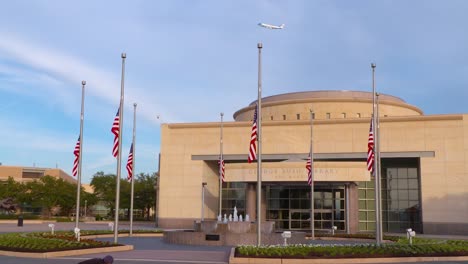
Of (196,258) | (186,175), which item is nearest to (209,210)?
(186,175)

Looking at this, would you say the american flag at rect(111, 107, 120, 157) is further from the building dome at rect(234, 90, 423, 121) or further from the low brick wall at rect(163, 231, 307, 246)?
the building dome at rect(234, 90, 423, 121)

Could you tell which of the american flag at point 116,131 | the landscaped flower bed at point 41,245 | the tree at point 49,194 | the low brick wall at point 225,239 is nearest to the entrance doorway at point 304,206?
the low brick wall at point 225,239

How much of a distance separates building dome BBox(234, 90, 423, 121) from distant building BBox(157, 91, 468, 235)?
0.12 m

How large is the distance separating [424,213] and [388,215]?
15.4 ft

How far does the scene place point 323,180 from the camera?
47.4 m

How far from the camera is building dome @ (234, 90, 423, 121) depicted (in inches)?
2375

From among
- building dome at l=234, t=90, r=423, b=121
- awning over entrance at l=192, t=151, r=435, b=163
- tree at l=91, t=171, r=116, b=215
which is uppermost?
building dome at l=234, t=90, r=423, b=121

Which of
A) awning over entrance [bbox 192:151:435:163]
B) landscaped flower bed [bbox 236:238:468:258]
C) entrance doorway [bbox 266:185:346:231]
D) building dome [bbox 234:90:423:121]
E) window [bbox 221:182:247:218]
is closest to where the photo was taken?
landscaped flower bed [bbox 236:238:468:258]

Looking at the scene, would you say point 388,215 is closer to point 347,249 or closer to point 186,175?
point 186,175

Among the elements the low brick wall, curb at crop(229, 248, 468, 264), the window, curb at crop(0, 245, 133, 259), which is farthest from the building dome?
curb at crop(0, 245, 133, 259)

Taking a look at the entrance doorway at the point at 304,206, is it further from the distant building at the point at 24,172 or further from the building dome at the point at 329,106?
the distant building at the point at 24,172

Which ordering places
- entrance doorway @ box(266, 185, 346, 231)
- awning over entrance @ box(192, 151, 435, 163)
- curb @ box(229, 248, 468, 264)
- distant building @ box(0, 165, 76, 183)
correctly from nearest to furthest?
curb @ box(229, 248, 468, 264) → awning over entrance @ box(192, 151, 435, 163) → entrance doorway @ box(266, 185, 346, 231) → distant building @ box(0, 165, 76, 183)

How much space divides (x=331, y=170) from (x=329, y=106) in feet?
49.1

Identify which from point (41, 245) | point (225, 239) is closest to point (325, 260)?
point (225, 239)
